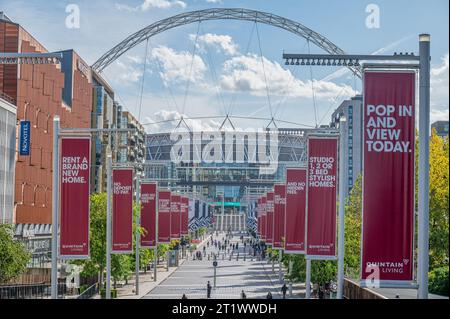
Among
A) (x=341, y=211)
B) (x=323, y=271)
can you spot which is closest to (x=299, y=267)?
(x=323, y=271)

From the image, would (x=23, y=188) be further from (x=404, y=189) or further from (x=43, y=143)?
(x=404, y=189)

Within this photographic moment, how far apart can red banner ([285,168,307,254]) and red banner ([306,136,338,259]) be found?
9.88 m

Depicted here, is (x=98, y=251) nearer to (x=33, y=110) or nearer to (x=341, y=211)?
(x=33, y=110)

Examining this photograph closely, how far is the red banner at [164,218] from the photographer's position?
7744cm

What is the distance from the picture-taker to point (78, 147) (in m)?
29.9

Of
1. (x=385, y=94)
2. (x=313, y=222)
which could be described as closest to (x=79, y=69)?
(x=313, y=222)

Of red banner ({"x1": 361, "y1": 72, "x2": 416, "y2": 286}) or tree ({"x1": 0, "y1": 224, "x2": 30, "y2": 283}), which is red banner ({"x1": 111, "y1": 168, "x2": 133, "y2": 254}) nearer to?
tree ({"x1": 0, "y1": 224, "x2": 30, "y2": 283})

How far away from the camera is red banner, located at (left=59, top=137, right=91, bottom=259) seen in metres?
30.0

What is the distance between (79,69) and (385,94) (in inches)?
4371

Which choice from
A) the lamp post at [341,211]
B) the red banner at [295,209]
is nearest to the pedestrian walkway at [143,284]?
the red banner at [295,209]

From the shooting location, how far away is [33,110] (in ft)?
298

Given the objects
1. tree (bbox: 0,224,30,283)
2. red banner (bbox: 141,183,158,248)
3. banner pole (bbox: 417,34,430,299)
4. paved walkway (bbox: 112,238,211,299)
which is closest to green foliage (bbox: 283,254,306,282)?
red banner (bbox: 141,183,158,248)

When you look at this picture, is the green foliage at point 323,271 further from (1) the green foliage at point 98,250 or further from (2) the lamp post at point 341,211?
(2) the lamp post at point 341,211

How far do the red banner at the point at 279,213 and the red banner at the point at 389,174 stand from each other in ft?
123
